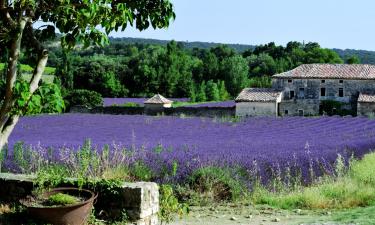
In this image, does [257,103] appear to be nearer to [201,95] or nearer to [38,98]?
[201,95]

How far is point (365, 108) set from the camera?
46719 millimetres

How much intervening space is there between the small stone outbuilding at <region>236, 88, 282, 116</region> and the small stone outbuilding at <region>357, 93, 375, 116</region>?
19.8ft

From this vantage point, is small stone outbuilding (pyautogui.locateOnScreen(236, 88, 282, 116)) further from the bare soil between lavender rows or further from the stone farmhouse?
the bare soil between lavender rows

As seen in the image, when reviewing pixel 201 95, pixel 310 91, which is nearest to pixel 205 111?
pixel 310 91

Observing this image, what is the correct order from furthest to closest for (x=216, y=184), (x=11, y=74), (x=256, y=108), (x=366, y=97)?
1. (x=256, y=108)
2. (x=366, y=97)
3. (x=216, y=184)
4. (x=11, y=74)

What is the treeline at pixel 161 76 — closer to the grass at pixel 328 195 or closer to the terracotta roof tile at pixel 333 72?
the terracotta roof tile at pixel 333 72

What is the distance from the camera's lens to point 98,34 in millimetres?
5520

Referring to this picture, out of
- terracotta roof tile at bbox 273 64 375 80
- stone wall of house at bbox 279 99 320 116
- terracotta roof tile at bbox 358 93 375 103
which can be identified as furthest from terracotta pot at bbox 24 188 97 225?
terracotta roof tile at bbox 273 64 375 80

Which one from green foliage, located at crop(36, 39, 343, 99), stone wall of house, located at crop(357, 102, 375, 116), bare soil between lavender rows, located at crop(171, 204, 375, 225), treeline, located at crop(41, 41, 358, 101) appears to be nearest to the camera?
bare soil between lavender rows, located at crop(171, 204, 375, 225)

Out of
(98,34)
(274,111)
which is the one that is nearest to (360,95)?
(274,111)

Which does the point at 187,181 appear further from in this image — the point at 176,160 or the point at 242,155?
the point at 242,155

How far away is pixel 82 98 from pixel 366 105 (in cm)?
2210

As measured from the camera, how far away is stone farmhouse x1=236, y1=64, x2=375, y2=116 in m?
47.8

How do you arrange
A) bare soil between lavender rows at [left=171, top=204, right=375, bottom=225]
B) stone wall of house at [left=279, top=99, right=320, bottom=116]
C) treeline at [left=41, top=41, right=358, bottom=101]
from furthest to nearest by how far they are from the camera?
treeline at [left=41, top=41, right=358, bottom=101] → stone wall of house at [left=279, top=99, right=320, bottom=116] → bare soil between lavender rows at [left=171, top=204, right=375, bottom=225]
